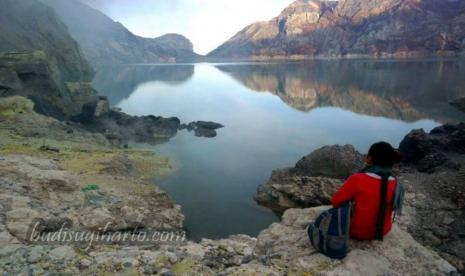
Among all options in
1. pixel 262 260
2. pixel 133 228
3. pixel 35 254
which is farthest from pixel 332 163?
pixel 35 254

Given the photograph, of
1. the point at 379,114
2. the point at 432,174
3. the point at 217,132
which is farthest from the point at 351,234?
the point at 379,114

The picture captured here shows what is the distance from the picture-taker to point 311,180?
17.2 meters

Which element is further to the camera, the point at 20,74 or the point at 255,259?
the point at 20,74

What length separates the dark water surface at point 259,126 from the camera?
17828mm

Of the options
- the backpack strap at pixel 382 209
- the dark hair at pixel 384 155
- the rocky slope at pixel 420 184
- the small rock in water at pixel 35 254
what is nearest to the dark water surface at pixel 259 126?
the rocky slope at pixel 420 184

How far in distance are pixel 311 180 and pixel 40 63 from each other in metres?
28.1

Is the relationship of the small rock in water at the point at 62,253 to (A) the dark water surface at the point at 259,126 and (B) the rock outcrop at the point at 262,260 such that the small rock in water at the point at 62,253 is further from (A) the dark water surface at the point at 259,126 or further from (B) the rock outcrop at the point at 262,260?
(A) the dark water surface at the point at 259,126

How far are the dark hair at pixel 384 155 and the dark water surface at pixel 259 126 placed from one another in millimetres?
9442

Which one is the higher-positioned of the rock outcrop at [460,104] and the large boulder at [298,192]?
Answer: the rock outcrop at [460,104]

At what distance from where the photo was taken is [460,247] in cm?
1098

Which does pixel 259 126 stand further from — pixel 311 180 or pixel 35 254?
pixel 35 254

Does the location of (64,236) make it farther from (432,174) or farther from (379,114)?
(379,114)

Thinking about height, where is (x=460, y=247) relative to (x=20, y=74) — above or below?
A: below

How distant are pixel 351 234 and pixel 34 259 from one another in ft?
19.2
